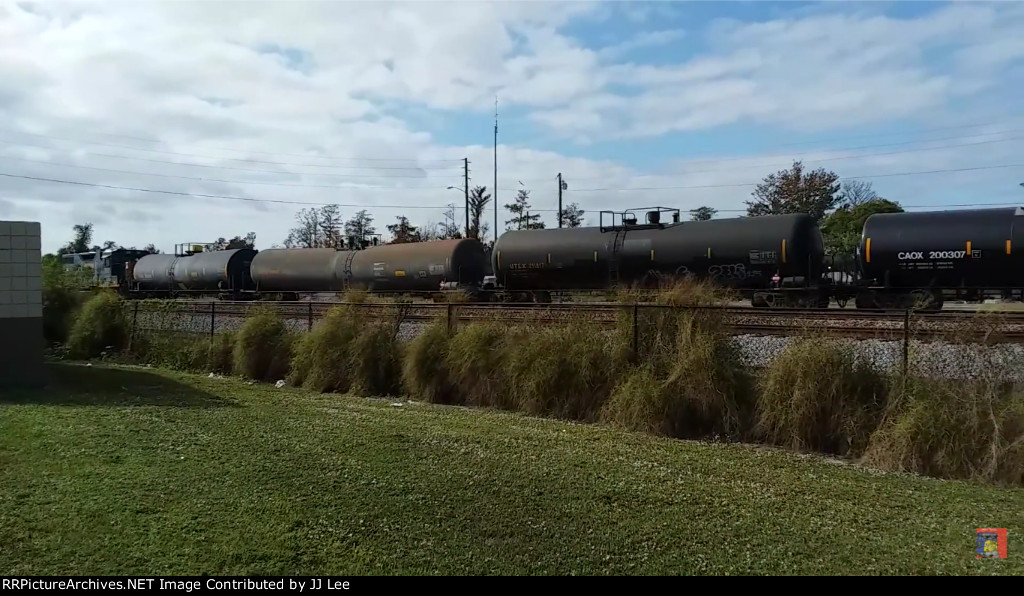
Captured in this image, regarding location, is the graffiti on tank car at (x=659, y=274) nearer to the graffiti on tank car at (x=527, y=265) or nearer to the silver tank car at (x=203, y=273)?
the graffiti on tank car at (x=527, y=265)

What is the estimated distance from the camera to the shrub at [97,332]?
18.0 meters

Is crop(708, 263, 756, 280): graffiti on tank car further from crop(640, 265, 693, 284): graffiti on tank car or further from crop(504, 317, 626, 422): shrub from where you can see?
crop(504, 317, 626, 422): shrub

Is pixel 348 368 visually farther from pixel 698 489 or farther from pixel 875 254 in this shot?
pixel 875 254

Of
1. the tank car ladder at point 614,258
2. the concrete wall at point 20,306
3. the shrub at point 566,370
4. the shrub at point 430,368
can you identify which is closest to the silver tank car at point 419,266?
the tank car ladder at point 614,258

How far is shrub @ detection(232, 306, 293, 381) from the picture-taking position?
14023 mm

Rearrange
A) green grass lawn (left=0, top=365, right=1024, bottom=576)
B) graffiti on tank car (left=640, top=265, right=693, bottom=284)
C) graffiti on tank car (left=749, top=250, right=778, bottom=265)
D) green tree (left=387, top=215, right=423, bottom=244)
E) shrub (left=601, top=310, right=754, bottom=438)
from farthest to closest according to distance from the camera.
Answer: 1. green tree (left=387, top=215, right=423, bottom=244)
2. graffiti on tank car (left=640, top=265, right=693, bottom=284)
3. graffiti on tank car (left=749, top=250, right=778, bottom=265)
4. shrub (left=601, top=310, right=754, bottom=438)
5. green grass lawn (left=0, top=365, right=1024, bottom=576)

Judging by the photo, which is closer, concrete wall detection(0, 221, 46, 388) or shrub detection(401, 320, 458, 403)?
shrub detection(401, 320, 458, 403)

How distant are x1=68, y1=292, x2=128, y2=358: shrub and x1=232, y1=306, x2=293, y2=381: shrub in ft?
18.4

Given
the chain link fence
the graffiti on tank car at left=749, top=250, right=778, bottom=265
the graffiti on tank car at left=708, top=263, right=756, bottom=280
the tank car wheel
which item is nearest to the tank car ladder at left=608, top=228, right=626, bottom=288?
the graffiti on tank car at left=708, top=263, right=756, bottom=280

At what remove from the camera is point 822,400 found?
824 cm

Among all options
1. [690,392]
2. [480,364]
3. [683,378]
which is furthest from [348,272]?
[690,392]

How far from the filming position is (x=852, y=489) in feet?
20.5

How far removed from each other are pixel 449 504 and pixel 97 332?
15.9m
